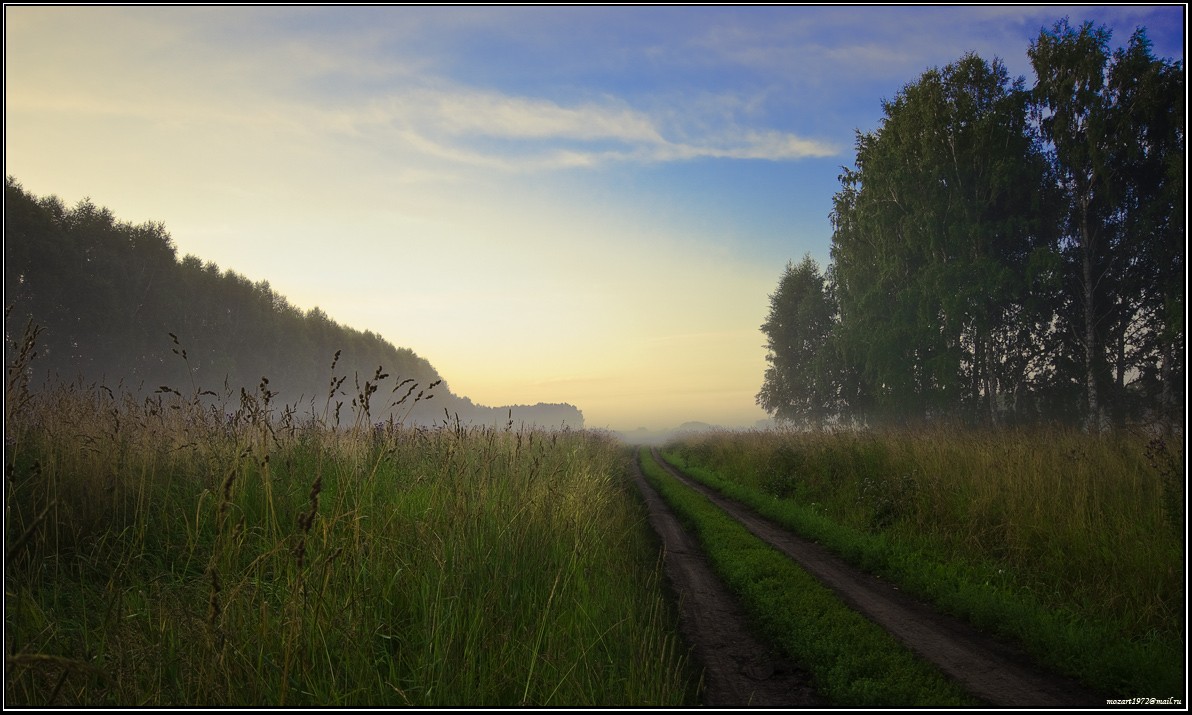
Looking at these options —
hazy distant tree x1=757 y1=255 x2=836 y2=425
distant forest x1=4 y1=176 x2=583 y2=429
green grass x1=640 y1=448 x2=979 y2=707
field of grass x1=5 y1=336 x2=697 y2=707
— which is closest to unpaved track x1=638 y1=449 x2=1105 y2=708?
green grass x1=640 y1=448 x2=979 y2=707

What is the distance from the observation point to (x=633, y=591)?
19.4ft

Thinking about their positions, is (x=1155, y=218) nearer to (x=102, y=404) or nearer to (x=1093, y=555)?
(x=1093, y=555)

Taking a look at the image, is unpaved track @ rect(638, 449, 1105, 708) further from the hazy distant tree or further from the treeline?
the hazy distant tree

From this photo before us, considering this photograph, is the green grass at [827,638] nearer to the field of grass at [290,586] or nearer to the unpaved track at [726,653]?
the unpaved track at [726,653]

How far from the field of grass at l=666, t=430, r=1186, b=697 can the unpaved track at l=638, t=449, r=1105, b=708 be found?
25cm

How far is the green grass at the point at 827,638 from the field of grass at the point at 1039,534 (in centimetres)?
131

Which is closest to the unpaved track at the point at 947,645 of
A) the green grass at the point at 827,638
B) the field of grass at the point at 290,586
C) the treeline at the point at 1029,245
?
the green grass at the point at 827,638

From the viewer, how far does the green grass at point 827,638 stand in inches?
169

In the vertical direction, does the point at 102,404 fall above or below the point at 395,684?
above

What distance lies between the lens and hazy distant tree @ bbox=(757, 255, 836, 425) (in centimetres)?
3725

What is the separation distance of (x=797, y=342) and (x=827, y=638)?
36485 millimetres
